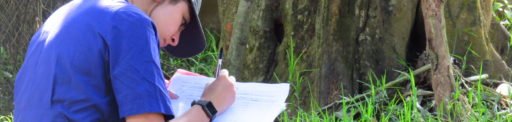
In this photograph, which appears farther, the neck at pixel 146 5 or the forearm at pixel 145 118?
the neck at pixel 146 5

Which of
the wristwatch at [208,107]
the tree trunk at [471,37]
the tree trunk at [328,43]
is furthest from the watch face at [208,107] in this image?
the tree trunk at [471,37]

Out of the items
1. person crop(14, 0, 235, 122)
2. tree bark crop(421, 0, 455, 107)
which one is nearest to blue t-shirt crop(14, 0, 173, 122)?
person crop(14, 0, 235, 122)

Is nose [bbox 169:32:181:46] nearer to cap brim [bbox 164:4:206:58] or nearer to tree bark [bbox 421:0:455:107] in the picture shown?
cap brim [bbox 164:4:206:58]

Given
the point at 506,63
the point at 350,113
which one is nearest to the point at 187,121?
the point at 350,113

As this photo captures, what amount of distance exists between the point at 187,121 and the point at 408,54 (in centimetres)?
354

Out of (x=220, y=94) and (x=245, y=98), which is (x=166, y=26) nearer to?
(x=220, y=94)

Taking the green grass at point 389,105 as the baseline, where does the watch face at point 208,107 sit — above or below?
above

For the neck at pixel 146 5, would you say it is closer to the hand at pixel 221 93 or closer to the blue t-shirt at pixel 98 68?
the blue t-shirt at pixel 98 68

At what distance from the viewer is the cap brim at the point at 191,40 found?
9.86ft

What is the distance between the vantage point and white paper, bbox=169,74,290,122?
3168 millimetres

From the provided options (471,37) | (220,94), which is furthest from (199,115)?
(471,37)

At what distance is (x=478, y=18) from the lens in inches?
250

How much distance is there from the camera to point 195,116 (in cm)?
290

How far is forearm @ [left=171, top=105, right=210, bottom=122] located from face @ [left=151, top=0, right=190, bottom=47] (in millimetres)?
209
